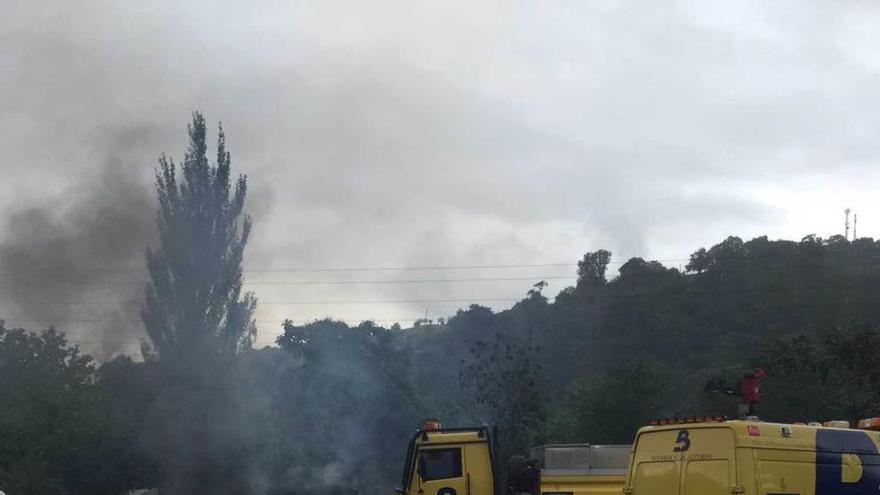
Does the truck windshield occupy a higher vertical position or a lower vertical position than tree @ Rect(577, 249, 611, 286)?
lower

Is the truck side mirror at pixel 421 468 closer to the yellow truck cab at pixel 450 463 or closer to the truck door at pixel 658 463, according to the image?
the yellow truck cab at pixel 450 463

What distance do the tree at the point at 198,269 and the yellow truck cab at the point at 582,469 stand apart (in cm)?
2735

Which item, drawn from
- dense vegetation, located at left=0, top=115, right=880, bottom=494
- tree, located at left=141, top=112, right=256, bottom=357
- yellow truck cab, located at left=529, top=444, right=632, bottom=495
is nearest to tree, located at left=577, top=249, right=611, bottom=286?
dense vegetation, located at left=0, top=115, right=880, bottom=494

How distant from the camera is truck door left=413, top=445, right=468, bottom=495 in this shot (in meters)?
17.6

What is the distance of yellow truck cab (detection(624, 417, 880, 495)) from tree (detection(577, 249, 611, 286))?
269 ft

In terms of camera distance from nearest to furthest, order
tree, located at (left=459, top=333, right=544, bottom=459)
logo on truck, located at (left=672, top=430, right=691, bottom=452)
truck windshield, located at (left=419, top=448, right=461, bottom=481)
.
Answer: logo on truck, located at (left=672, top=430, right=691, bottom=452), truck windshield, located at (left=419, top=448, right=461, bottom=481), tree, located at (left=459, top=333, right=544, bottom=459)

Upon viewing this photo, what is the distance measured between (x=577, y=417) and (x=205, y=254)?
671 inches

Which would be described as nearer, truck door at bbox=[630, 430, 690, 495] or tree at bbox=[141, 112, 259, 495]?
truck door at bbox=[630, 430, 690, 495]

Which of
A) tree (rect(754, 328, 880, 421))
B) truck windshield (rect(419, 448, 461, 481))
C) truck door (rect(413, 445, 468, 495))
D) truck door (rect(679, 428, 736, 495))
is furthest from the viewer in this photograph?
tree (rect(754, 328, 880, 421))

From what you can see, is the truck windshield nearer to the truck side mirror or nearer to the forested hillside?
the truck side mirror

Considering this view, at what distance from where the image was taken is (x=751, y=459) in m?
12.1

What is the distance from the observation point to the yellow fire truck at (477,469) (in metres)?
17.6

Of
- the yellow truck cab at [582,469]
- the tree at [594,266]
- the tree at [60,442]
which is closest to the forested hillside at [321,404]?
the tree at [60,442]

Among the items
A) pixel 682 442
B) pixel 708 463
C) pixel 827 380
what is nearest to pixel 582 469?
pixel 682 442
